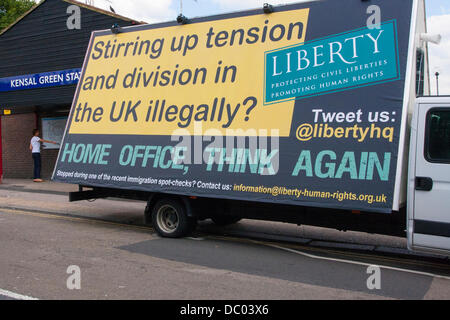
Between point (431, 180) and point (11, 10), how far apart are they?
35210 millimetres

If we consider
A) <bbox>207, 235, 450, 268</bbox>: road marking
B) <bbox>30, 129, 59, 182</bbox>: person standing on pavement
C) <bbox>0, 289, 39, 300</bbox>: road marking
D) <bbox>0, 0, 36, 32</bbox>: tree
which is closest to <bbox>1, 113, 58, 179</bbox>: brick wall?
<bbox>30, 129, 59, 182</bbox>: person standing on pavement

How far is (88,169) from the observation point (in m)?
8.83

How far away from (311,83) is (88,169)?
460 cm

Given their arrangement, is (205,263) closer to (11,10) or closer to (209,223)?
(209,223)

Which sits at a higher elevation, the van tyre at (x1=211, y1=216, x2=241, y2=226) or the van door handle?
the van door handle

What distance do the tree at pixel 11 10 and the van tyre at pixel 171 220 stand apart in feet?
98.1

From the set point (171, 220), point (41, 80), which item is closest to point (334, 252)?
point (171, 220)

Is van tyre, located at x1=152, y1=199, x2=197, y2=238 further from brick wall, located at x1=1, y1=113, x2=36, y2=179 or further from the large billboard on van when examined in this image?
brick wall, located at x1=1, y1=113, x2=36, y2=179

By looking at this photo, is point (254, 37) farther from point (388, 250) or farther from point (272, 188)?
point (388, 250)

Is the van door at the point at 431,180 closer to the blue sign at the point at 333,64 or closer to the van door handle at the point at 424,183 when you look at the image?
the van door handle at the point at 424,183

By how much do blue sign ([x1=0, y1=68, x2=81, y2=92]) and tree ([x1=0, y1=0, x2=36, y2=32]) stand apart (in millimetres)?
19206

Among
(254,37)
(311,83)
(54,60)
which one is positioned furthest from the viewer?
(54,60)

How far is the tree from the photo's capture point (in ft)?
108
